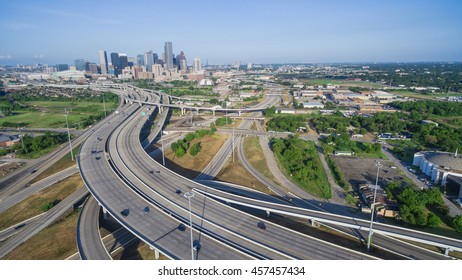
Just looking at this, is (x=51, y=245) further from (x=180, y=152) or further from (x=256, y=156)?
(x=256, y=156)

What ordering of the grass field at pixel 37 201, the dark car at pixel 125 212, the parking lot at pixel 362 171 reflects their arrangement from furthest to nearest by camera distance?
1. the parking lot at pixel 362 171
2. the grass field at pixel 37 201
3. the dark car at pixel 125 212

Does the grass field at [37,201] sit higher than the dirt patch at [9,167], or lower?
lower

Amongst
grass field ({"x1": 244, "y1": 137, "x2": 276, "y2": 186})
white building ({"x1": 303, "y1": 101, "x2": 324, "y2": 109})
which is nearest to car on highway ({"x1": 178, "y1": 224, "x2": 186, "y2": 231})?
grass field ({"x1": 244, "y1": 137, "x2": 276, "y2": 186})

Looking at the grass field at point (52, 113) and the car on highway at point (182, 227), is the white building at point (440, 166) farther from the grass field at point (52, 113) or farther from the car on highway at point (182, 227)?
the grass field at point (52, 113)

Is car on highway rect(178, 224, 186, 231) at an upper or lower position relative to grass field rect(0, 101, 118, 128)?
lower

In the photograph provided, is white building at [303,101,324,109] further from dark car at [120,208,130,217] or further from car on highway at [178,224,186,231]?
dark car at [120,208,130,217]

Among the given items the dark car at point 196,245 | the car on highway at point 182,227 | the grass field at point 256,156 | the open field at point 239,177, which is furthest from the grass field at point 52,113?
the dark car at point 196,245
